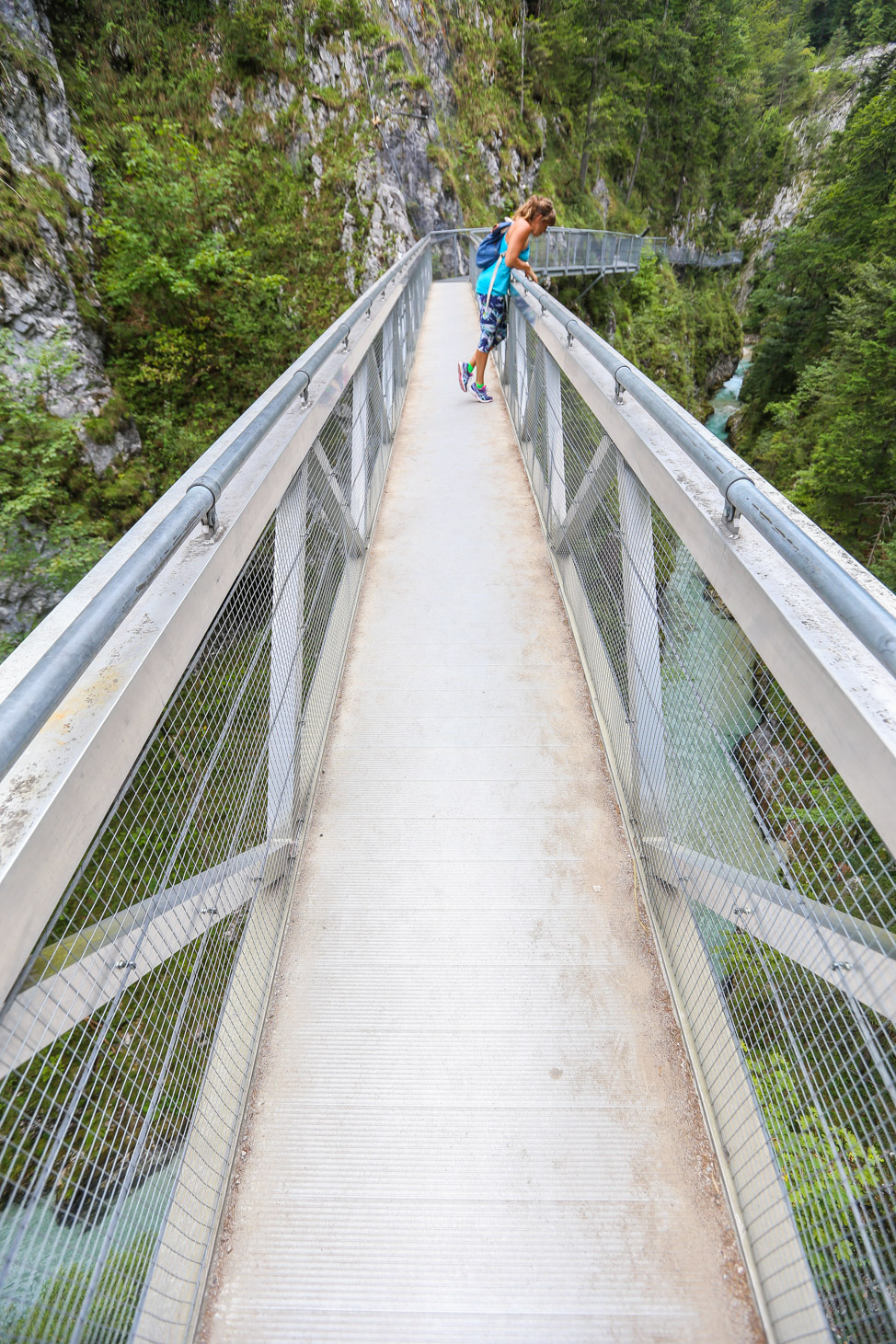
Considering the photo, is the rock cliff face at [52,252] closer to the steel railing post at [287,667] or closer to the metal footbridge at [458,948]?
the steel railing post at [287,667]

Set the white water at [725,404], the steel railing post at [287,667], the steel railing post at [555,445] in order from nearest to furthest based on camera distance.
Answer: the steel railing post at [287,667] < the steel railing post at [555,445] < the white water at [725,404]

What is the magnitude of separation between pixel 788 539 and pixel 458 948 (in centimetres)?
144

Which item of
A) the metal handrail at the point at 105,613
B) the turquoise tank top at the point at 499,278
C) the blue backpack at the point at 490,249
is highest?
the blue backpack at the point at 490,249

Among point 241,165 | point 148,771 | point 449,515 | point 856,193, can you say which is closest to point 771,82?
point 856,193

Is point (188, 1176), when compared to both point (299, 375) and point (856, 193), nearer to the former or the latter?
point (299, 375)

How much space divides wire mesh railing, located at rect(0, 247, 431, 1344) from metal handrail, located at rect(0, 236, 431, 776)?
0.50 feet

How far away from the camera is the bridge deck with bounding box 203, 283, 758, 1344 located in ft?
4.44

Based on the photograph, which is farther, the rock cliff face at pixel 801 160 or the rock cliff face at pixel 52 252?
the rock cliff face at pixel 801 160

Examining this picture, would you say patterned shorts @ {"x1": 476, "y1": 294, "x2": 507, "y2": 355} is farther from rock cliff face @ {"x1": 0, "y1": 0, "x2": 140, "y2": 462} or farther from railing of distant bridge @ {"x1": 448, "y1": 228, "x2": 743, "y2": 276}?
railing of distant bridge @ {"x1": 448, "y1": 228, "x2": 743, "y2": 276}

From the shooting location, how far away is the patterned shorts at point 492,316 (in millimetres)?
5410

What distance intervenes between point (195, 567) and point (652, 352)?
25.4 metres

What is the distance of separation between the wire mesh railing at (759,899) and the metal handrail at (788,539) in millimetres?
99

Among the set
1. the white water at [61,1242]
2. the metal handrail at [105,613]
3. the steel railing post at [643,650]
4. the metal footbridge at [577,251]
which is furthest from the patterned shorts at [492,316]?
the metal footbridge at [577,251]

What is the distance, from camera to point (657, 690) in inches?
82.5
